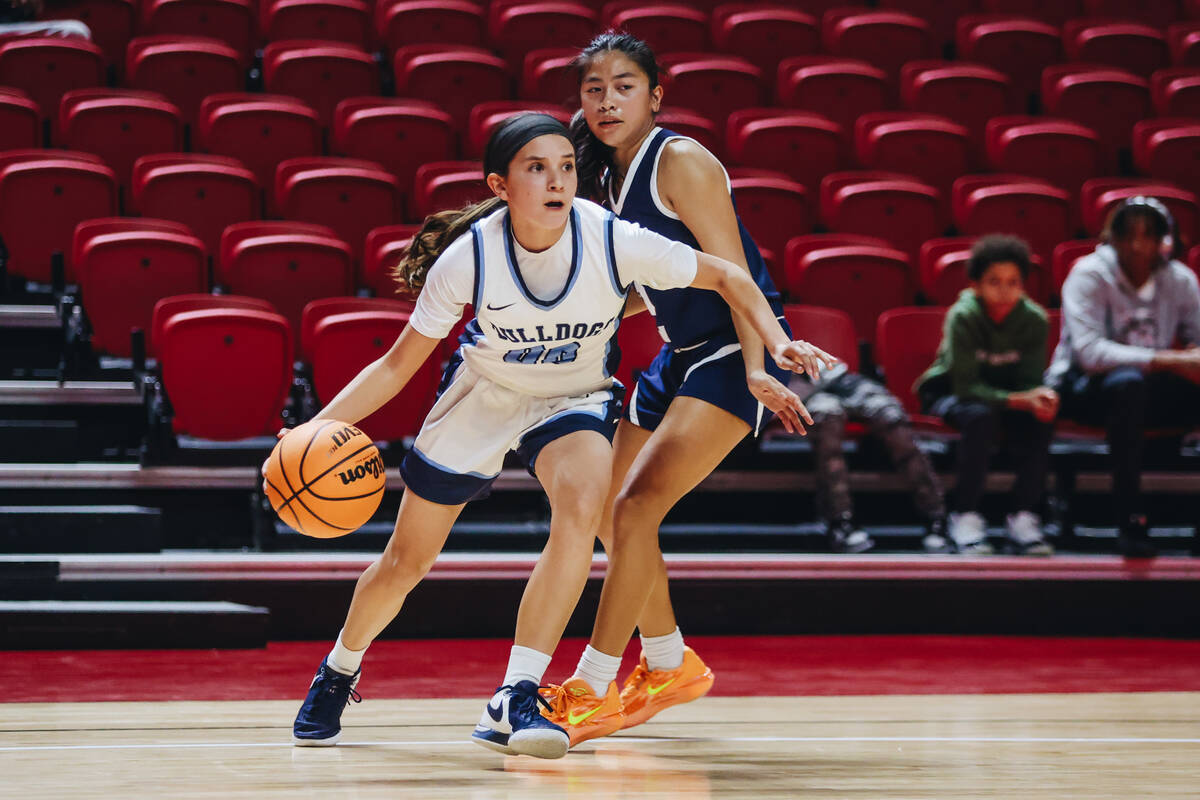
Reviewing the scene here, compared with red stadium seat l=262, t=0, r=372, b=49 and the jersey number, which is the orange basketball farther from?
red stadium seat l=262, t=0, r=372, b=49

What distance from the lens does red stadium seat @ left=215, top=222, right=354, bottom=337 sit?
4.60 meters

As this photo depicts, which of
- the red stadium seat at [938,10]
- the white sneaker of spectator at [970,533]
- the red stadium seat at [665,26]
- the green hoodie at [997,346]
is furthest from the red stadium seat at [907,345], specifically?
the red stadium seat at [938,10]

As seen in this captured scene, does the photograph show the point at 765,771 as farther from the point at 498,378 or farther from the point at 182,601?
the point at 182,601

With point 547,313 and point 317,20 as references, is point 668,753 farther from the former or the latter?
→ point 317,20

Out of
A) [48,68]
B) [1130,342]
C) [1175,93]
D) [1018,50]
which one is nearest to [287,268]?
[48,68]

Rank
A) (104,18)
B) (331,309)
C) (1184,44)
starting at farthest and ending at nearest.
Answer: (1184,44), (104,18), (331,309)

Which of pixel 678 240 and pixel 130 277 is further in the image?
pixel 130 277

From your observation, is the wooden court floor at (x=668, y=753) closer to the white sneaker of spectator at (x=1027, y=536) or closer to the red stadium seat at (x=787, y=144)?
the white sneaker of spectator at (x=1027, y=536)

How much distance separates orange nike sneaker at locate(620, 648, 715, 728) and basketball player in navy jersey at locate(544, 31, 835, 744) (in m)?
0.02

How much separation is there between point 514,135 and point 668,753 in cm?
112

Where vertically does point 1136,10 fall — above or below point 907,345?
above

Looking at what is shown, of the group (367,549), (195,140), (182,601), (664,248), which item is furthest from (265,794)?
(195,140)

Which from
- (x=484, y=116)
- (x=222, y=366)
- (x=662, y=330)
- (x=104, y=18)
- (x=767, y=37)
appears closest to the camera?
(x=662, y=330)

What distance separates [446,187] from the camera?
5.04m
